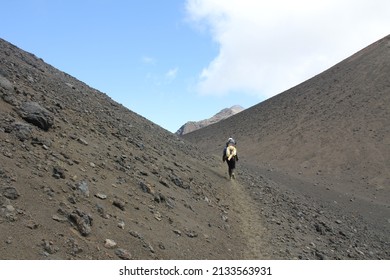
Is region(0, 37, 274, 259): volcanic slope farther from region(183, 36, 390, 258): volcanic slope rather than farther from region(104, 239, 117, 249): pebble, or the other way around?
region(183, 36, 390, 258): volcanic slope

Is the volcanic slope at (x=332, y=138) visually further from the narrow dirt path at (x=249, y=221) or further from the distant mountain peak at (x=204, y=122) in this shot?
the distant mountain peak at (x=204, y=122)

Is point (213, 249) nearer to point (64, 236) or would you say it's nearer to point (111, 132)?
point (64, 236)

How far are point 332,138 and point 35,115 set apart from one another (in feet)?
116

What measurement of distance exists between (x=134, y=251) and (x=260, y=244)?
4.66 metres

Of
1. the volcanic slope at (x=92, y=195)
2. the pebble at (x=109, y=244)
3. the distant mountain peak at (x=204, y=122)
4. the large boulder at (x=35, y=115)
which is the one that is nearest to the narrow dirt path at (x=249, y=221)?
the volcanic slope at (x=92, y=195)

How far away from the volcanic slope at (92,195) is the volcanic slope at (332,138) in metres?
5.21

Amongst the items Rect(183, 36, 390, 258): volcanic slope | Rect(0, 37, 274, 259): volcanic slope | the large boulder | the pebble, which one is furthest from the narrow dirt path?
the large boulder

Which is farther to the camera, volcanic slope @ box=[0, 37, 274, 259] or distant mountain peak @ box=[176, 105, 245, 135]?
distant mountain peak @ box=[176, 105, 245, 135]

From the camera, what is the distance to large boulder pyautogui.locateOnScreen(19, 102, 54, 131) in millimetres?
10336

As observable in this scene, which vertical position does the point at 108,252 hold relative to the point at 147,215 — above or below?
below

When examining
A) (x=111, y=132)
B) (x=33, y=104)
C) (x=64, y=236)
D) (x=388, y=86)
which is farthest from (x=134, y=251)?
(x=388, y=86)

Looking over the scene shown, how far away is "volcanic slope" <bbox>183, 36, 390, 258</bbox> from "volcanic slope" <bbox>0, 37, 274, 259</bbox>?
521cm

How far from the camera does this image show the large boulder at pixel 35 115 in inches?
407

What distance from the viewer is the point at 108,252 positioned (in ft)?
23.6
